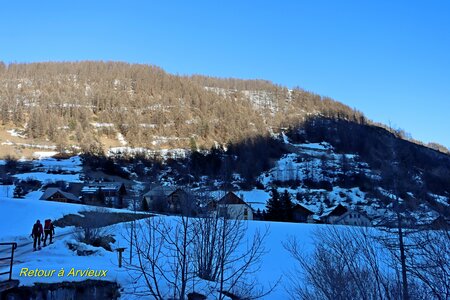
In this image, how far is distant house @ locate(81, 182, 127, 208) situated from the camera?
63.2 metres

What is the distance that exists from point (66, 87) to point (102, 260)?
15587 cm

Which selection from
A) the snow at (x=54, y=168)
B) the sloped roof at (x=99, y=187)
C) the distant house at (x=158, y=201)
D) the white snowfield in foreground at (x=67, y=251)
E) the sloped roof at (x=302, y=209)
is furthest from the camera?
the snow at (x=54, y=168)

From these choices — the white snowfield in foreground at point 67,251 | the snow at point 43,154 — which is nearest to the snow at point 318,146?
the snow at point 43,154

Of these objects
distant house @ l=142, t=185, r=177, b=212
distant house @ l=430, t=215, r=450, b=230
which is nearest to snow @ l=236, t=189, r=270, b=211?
distant house @ l=142, t=185, r=177, b=212

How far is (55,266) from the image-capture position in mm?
15172

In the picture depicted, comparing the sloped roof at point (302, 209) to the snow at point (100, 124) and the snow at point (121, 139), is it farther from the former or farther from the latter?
the snow at point (100, 124)

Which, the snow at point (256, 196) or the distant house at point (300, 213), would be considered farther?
the snow at point (256, 196)

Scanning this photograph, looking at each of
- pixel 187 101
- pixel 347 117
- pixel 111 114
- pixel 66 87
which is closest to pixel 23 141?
pixel 111 114

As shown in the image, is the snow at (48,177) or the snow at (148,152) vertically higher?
the snow at (148,152)

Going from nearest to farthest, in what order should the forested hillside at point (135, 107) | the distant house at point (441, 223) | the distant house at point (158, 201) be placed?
1. the distant house at point (441, 223)
2. the distant house at point (158, 201)
3. the forested hillside at point (135, 107)

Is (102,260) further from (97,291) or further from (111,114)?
(111,114)

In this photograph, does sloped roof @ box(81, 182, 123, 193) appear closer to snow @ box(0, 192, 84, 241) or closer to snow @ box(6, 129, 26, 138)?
snow @ box(0, 192, 84, 241)

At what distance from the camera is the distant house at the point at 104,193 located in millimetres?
63209

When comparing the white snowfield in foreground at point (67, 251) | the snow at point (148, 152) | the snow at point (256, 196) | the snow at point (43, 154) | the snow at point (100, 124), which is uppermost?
the snow at point (100, 124)
